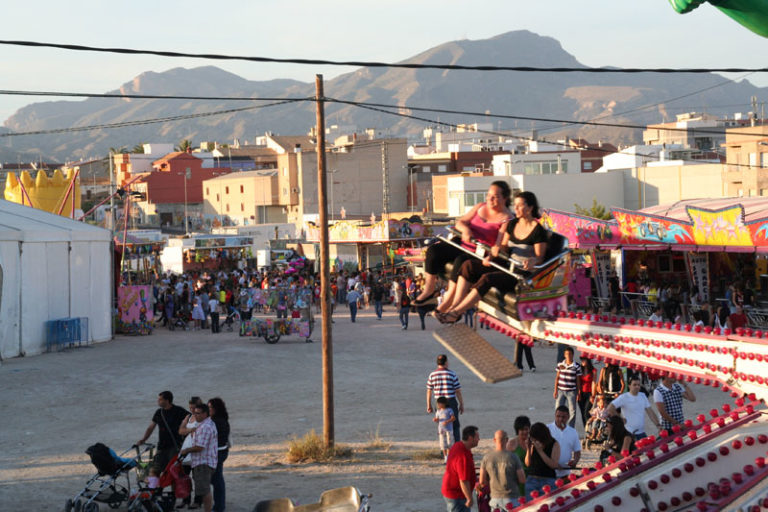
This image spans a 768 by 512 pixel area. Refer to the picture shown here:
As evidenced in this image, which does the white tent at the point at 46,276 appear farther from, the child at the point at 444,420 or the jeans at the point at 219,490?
the child at the point at 444,420

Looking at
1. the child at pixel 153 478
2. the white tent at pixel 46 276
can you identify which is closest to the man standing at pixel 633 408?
the child at pixel 153 478

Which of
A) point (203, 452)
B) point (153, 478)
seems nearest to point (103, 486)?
point (153, 478)

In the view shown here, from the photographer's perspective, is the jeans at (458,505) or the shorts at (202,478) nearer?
the jeans at (458,505)

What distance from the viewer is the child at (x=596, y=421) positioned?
14555 millimetres

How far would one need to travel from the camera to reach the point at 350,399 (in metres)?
20.1

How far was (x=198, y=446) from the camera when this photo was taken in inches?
459

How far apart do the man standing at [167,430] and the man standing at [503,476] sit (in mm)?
4434

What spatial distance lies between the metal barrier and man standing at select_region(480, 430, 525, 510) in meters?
21.2

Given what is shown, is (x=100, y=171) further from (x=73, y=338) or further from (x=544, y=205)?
(x=73, y=338)

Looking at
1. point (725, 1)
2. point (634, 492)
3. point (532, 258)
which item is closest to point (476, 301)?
point (532, 258)

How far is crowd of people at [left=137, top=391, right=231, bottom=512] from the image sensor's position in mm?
11695

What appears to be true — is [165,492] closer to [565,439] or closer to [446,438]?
[446,438]

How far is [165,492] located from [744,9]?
29.7 feet

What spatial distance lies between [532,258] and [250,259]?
51958 mm
